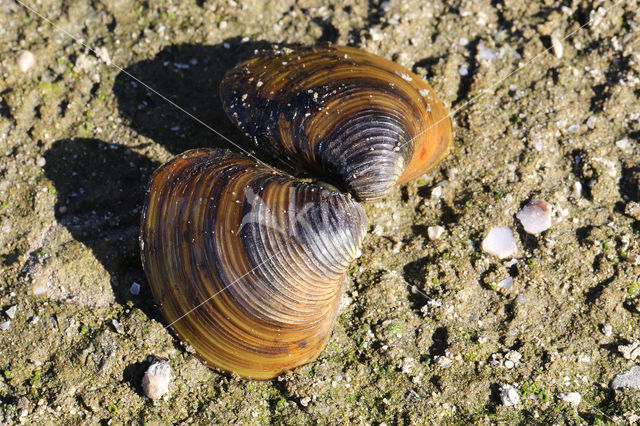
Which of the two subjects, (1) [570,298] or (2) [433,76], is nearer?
(1) [570,298]

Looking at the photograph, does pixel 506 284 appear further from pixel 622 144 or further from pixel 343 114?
pixel 343 114

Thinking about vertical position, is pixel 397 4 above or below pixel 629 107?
below

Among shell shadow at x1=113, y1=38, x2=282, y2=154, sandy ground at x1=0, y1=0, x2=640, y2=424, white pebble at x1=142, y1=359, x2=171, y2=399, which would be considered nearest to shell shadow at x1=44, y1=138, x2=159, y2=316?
sandy ground at x1=0, y1=0, x2=640, y2=424

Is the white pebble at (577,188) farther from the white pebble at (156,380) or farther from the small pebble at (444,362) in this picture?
the white pebble at (156,380)

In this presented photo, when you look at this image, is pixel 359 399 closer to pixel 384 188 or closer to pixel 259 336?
pixel 259 336

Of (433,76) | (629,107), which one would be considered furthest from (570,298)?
(433,76)

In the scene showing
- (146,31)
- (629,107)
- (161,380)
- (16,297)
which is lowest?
(16,297)
